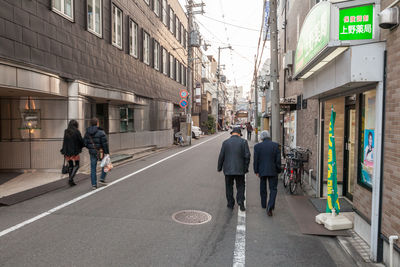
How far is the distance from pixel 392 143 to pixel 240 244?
101 inches

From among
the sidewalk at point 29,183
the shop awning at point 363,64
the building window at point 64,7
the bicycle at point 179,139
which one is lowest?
the sidewalk at point 29,183

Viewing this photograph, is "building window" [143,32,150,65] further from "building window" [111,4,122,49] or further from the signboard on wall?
the signboard on wall

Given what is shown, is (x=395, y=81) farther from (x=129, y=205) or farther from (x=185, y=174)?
(x=185, y=174)

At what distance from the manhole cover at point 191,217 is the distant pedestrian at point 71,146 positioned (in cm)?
389

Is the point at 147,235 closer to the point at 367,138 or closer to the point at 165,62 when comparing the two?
the point at 367,138

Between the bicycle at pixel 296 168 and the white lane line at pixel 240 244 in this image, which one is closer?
the white lane line at pixel 240 244

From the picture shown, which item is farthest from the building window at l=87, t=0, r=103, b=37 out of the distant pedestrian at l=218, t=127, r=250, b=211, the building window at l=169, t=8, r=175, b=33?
the building window at l=169, t=8, r=175, b=33

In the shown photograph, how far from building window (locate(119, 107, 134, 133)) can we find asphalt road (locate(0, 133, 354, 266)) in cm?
915

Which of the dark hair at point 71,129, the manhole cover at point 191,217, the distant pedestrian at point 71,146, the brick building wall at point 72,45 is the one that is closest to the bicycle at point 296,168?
the manhole cover at point 191,217

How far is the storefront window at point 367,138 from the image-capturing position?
4539mm

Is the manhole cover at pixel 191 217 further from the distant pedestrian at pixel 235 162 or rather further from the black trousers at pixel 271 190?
the black trousers at pixel 271 190

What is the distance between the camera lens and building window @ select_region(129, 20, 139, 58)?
16.8 m

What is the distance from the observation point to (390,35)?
152 inches

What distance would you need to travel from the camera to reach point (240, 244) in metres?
4.52
